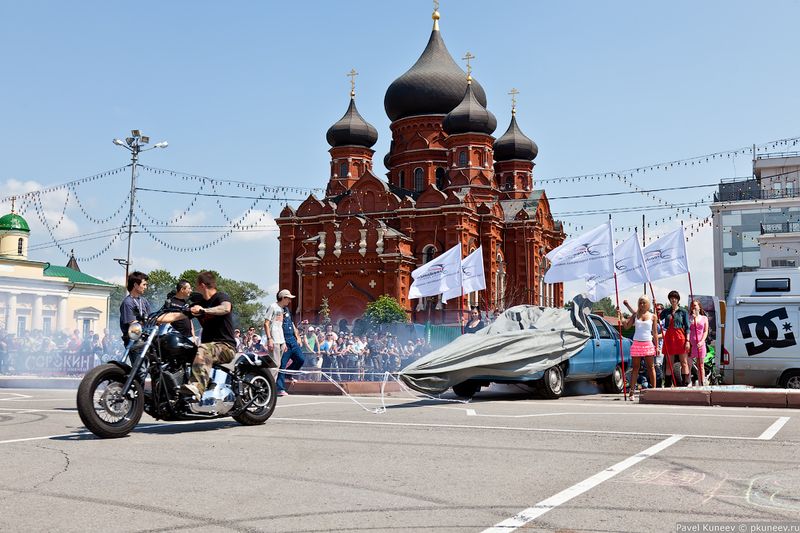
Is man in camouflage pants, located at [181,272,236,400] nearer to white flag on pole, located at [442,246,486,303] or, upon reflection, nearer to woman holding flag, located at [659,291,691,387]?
woman holding flag, located at [659,291,691,387]

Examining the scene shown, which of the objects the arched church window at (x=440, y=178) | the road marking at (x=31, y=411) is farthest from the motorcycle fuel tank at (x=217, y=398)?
the arched church window at (x=440, y=178)

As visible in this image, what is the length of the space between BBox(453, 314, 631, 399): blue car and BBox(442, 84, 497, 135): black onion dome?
1754 inches

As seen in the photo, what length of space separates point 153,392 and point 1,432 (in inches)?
70.3

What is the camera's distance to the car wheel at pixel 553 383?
13.4 meters

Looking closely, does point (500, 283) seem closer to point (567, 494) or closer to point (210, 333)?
point (210, 333)

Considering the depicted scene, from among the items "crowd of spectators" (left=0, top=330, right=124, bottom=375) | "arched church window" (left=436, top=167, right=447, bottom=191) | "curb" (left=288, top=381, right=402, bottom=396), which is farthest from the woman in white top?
"arched church window" (left=436, top=167, right=447, bottom=191)

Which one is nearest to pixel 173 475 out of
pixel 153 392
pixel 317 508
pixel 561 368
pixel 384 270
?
pixel 317 508

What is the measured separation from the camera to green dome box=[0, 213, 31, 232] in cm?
5662

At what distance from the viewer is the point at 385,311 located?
51.6 m

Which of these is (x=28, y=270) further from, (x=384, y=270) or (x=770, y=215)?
(x=770, y=215)

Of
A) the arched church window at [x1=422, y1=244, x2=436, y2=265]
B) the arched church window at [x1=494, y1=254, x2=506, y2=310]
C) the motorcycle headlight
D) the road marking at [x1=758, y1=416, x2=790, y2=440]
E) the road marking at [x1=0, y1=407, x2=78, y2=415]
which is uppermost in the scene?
the arched church window at [x1=422, y1=244, x2=436, y2=265]

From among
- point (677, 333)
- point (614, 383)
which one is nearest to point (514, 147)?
point (614, 383)

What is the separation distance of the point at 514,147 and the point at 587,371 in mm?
57559

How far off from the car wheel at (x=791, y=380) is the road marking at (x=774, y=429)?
4.59 metres
